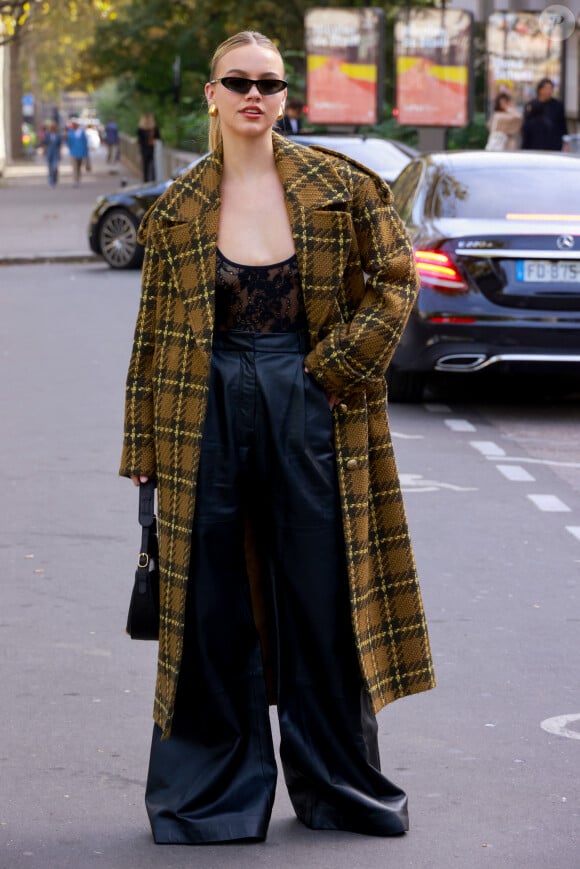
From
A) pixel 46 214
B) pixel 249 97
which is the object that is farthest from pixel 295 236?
pixel 46 214

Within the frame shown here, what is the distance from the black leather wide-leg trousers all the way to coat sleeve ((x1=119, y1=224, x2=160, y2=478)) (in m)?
0.19

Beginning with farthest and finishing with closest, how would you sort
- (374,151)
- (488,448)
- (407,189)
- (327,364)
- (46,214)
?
(46,214) → (374,151) → (407,189) → (488,448) → (327,364)

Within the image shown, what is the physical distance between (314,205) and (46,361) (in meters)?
9.54

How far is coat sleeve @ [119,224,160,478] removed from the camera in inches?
159

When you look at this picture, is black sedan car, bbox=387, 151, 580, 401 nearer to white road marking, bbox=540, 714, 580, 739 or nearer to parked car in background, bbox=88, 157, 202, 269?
white road marking, bbox=540, 714, 580, 739

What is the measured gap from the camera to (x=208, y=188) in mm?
3979

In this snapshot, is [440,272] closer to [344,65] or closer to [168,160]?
[344,65]

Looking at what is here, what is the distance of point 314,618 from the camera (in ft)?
13.1

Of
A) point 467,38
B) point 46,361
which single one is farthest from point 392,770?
point 467,38

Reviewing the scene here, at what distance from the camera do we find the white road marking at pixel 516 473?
8.80m

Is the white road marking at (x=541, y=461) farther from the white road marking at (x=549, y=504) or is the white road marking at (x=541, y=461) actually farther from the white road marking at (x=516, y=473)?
the white road marking at (x=549, y=504)

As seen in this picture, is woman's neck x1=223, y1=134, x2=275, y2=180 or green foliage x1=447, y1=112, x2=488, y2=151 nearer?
woman's neck x1=223, y1=134, x2=275, y2=180

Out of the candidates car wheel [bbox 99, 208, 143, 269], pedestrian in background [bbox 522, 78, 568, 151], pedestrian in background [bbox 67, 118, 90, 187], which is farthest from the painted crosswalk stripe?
pedestrian in background [bbox 67, 118, 90, 187]

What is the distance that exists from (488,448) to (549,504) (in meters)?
1.56
